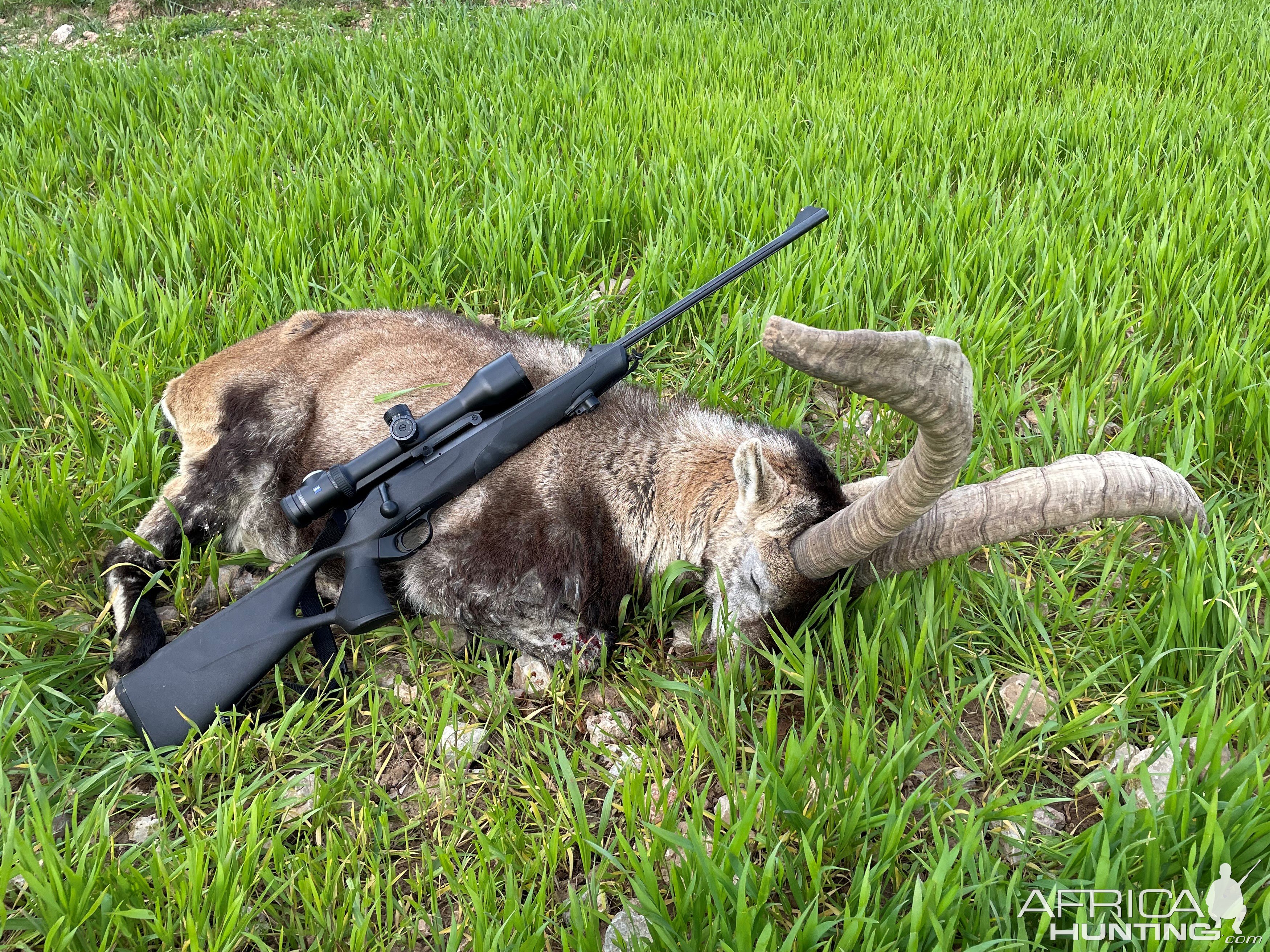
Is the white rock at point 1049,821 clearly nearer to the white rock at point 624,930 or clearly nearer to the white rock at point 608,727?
the white rock at point 624,930

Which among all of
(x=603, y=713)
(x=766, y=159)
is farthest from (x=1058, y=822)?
(x=766, y=159)

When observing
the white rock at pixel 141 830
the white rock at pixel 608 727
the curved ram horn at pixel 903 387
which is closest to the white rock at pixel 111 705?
the white rock at pixel 141 830

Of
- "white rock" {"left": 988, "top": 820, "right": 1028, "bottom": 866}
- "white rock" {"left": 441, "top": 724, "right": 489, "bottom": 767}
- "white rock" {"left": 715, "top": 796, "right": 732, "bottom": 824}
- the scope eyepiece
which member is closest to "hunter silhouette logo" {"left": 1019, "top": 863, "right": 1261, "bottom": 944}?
"white rock" {"left": 988, "top": 820, "right": 1028, "bottom": 866}

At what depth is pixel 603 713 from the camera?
3.09 metres

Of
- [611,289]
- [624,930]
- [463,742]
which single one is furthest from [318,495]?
[611,289]

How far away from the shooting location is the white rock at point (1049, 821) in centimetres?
256

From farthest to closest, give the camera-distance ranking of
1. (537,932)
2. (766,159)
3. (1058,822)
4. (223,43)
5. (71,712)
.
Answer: (223,43), (766,159), (71,712), (1058,822), (537,932)

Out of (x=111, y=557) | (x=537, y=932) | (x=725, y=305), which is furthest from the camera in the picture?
(x=725, y=305)

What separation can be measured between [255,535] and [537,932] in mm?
2216

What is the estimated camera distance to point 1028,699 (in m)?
2.91

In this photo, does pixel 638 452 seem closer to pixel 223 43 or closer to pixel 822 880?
pixel 822 880

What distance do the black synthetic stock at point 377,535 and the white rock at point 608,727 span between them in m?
0.87

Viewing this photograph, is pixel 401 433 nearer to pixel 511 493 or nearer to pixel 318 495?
pixel 318 495

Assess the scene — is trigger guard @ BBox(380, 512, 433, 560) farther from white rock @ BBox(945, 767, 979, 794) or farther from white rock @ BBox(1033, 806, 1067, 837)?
white rock @ BBox(1033, 806, 1067, 837)
